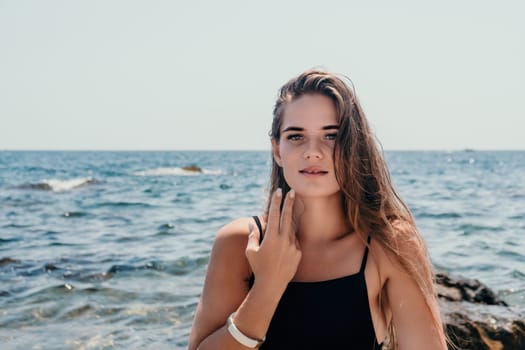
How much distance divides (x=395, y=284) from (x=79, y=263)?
31.9 ft

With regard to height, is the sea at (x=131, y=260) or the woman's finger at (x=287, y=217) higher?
the woman's finger at (x=287, y=217)

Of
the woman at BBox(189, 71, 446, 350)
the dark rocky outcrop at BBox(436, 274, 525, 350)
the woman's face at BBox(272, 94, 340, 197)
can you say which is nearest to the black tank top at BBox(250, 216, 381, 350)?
the woman at BBox(189, 71, 446, 350)

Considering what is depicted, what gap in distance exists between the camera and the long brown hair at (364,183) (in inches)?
114

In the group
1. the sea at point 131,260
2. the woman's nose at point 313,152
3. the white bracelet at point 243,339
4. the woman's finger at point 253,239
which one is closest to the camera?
the white bracelet at point 243,339

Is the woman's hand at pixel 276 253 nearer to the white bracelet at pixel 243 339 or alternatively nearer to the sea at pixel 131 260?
the white bracelet at pixel 243 339

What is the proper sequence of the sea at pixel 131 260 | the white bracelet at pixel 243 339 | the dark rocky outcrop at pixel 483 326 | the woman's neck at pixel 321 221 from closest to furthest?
the white bracelet at pixel 243 339 < the woman's neck at pixel 321 221 < the dark rocky outcrop at pixel 483 326 < the sea at pixel 131 260

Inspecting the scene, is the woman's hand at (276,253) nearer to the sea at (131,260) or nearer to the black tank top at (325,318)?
the black tank top at (325,318)

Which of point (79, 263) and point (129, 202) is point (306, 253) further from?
point (129, 202)

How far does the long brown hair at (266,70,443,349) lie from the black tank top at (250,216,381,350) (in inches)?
7.3

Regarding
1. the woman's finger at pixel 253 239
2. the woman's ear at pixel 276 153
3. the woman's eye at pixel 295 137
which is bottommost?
the woman's finger at pixel 253 239

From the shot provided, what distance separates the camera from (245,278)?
293 centimetres

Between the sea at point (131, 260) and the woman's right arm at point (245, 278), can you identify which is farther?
the sea at point (131, 260)

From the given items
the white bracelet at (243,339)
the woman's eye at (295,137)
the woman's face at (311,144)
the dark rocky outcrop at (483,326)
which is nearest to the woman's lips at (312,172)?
the woman's face at (311,144)

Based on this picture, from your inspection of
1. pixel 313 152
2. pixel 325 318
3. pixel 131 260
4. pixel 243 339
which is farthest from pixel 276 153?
pixel 131 260
